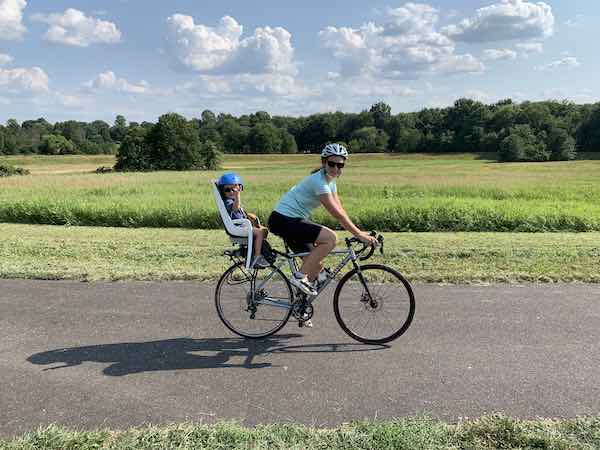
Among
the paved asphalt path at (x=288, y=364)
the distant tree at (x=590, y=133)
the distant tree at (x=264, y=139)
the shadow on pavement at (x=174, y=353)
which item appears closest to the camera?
the paved asphalt path at (x=288, y=364)

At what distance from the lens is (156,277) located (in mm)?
7371

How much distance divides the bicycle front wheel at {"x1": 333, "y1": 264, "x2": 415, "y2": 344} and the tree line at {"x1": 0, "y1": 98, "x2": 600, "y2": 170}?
217 ft

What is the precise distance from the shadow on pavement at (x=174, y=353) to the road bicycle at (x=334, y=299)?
7.7 inches

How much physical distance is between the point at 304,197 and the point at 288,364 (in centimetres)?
166

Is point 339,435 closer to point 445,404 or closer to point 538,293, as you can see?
point 445,404

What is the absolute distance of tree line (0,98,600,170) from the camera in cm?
6931

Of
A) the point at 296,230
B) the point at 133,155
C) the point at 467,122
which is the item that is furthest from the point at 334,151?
the point at 467,122

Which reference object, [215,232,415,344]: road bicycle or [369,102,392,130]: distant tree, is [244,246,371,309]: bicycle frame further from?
[369,102,392,130]: distant tree

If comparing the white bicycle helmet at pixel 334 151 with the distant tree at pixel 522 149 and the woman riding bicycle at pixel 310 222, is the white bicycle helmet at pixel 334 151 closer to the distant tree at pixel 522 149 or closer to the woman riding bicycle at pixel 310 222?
the woman riding bicycle at pixel 310 222

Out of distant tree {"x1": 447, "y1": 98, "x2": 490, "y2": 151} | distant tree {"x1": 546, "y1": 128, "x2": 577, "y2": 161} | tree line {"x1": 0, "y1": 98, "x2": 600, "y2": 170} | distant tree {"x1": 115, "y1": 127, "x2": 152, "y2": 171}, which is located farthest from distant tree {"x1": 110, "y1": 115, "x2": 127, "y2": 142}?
distant tree {"x1": 546, "y1": 128, "x2": 577, "y2": 161}

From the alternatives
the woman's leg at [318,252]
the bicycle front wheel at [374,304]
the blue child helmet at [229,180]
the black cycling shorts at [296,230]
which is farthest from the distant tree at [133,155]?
the bicycle front wheel at [374,304]

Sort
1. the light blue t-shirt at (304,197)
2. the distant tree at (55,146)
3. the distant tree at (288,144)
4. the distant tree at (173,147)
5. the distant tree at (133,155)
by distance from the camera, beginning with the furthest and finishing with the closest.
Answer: the distant tree at (288,144) < the distant tree at (55,146) < the distant tree at (173,147) < the distant tree at (133,155) < the light blue t-shirt at (304,197)

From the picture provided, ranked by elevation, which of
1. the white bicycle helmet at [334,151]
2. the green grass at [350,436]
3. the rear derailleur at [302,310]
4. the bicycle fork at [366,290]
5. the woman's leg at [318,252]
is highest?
the white bicycle helmet at [334,151]

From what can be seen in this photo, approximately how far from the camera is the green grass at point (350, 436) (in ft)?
10.1
